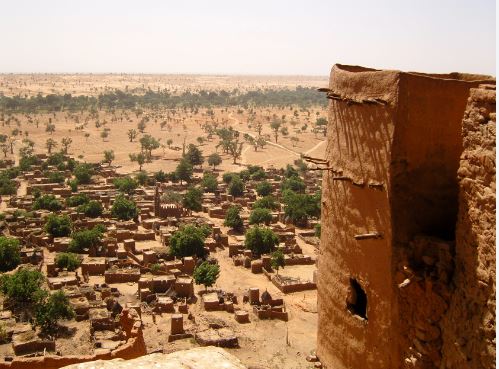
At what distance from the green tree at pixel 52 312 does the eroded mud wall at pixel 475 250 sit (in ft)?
61.0

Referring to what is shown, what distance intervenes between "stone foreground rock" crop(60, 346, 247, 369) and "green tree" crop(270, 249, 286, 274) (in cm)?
2643

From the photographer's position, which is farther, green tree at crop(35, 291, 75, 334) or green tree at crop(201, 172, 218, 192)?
green tree at crop(201, 172, 218, 192)

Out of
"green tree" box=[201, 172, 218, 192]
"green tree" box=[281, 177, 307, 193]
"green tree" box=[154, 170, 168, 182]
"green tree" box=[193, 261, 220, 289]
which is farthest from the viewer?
"green tree" box=[154, 170, 168, 182]

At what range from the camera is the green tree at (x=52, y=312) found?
827 inches

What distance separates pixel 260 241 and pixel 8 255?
42.8ft

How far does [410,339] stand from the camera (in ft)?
18.7

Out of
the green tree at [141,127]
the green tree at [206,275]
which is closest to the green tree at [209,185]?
the green tree at [206,275]

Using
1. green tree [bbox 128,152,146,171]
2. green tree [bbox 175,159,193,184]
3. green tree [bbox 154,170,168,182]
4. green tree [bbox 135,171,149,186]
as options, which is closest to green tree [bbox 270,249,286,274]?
green tree [bbox 175,159,193,184]

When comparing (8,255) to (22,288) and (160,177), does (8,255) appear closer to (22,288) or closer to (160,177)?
(22,288)

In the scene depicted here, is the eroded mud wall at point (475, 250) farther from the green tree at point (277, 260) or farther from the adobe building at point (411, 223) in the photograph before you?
the green tree at point (277, 260)

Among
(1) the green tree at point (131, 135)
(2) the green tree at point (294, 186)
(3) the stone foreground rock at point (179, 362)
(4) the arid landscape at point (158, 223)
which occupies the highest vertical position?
(3) the stone foreground rock at point (179, 362)

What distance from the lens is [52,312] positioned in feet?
69.7

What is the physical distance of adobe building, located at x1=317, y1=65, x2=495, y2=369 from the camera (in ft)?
16.0

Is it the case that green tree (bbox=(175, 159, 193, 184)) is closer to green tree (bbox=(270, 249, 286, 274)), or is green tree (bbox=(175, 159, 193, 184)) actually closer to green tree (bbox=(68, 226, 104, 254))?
green tree (bbox=(68, 226, 104, 254))
